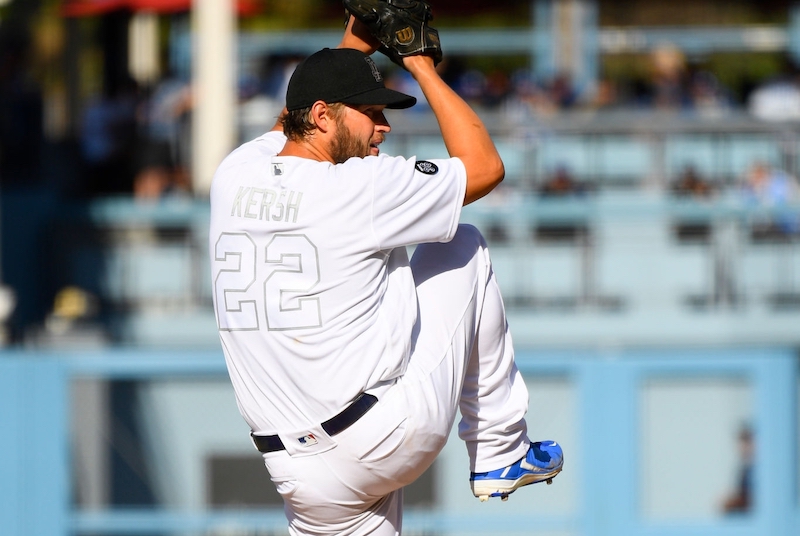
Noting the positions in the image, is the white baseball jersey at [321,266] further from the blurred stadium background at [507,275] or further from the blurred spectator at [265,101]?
the blurred spectator at [265,101]

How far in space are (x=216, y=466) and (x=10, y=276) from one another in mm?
4036

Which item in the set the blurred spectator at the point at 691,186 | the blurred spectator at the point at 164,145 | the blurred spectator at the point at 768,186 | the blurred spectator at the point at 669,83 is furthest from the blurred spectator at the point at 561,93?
the blurred spectator at the point at 164,145

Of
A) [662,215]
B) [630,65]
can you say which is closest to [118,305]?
[662,215]

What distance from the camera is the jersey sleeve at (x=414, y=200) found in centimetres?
302

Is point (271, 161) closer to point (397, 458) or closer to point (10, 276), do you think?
point (397, 458)

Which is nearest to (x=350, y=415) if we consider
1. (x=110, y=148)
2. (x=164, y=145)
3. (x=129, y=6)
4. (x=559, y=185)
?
(x=559, y=185)

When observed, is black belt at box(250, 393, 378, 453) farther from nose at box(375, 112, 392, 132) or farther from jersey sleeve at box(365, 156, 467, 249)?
nose at box(375, 112, 392, 132)

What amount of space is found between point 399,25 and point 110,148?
25.4 feet

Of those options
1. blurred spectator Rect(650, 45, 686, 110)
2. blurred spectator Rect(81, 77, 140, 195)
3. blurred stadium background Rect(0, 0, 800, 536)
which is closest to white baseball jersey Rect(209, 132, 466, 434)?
blurred stadium background Rect(0, 0, 800, 536)

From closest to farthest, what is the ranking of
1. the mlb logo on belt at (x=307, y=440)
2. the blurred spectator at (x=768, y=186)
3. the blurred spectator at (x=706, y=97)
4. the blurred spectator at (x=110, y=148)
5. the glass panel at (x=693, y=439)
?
the mlb logo on belt at (x=307, y=440)
the glass panel at (x=693, y=439)
the blurred spectator at (x=768, y=186)
the blurred spectator at (x=110, y=148)
the blurred spectator at (x=706, y=97)

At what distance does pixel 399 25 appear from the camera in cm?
320

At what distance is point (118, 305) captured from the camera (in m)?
8.62

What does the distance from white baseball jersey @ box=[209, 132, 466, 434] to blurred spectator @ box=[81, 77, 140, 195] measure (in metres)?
7.50

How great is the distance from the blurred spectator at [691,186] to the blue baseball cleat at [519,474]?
20.7 ft
